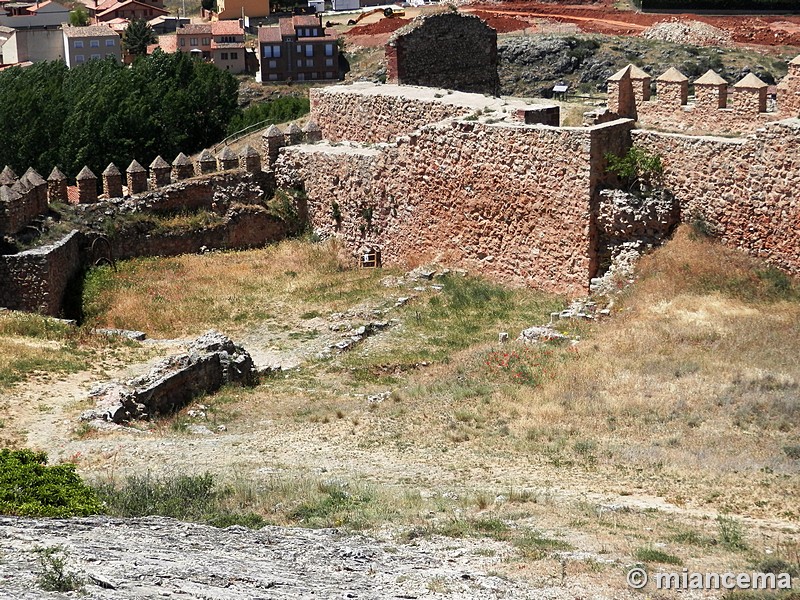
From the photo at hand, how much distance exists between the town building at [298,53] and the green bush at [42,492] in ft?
231

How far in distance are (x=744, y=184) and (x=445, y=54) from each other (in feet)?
37.5

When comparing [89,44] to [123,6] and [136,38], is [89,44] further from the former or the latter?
[123,6]

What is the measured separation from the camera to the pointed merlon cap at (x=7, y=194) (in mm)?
26859

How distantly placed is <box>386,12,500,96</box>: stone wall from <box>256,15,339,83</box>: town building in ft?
165

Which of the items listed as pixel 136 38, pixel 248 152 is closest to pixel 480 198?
pixel 248 152

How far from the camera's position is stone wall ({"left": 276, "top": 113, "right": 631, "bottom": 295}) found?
82.9ft

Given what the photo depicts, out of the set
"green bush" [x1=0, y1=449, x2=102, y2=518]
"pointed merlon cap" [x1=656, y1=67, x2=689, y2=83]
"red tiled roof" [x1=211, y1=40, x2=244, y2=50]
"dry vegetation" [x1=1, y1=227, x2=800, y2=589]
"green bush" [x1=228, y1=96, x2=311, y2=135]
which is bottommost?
"dry vegetation" [x1=1, y1=227, x2=800, y2=589]

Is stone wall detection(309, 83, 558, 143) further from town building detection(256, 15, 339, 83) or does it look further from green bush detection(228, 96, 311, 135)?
town building detection(256, 15, 339, 83)

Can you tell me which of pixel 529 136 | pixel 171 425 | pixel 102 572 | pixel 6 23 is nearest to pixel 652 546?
pixel 102 572

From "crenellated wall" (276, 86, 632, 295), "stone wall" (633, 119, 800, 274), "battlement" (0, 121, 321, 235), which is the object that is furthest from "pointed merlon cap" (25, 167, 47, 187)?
"stone wall" (633, 119, 800, 274)

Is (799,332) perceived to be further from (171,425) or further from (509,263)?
(171,425)

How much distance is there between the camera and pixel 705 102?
28.4 m

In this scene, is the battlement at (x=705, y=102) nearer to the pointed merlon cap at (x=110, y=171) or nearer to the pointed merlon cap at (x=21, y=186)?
the pointed merlon cap at (x=110, y=171)

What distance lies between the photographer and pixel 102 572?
11562 mm
